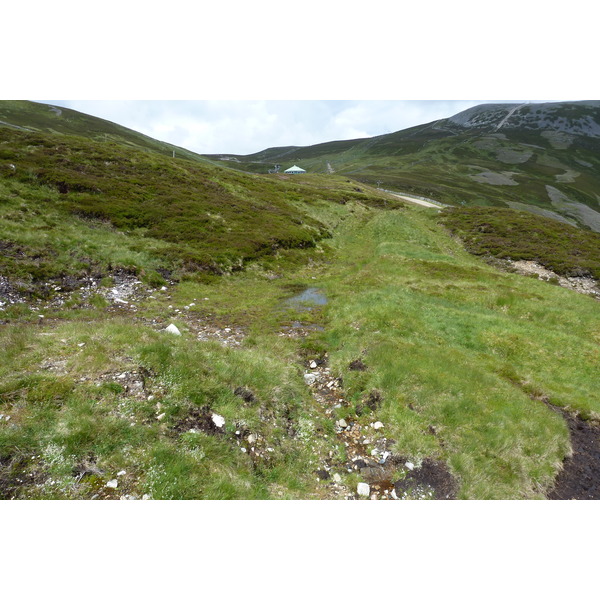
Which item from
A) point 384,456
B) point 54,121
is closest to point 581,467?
point 384,456

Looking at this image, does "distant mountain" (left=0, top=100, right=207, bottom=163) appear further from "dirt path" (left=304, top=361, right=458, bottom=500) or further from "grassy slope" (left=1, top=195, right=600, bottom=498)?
"dirt path" (left=304, top=361, right=458, bottom=500)

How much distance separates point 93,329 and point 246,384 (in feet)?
18.1

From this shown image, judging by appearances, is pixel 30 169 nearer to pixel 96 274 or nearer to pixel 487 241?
pixel 96 274

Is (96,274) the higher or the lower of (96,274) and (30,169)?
the lower

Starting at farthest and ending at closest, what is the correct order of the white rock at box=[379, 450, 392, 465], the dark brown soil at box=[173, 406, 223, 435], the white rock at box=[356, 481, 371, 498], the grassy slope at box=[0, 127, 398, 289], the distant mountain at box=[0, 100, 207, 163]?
the distant mountain at box=[0, 100, 207, 163]
the grassy slope at box=[0, 127, 398, 289]
the white rock at box=[379, 450, 392, 465]
the white rock at box=[356, 481, 371, 498]
the dark brown soil at box=[173, 406, 223, 435]

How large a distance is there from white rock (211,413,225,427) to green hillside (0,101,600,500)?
0.19 feet

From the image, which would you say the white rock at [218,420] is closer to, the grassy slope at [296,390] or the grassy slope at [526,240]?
the grassy slope at [296,390]

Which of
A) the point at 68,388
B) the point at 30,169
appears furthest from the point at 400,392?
the point at 30,169

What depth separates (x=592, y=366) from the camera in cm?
1538

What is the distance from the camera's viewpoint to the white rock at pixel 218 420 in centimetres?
804

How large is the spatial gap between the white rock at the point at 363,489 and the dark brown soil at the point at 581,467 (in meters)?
5.45

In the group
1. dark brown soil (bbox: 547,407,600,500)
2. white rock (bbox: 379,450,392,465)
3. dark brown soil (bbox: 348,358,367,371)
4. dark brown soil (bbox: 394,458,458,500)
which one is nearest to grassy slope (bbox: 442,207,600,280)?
dark brown soil (bbox: 547,407,600,500)

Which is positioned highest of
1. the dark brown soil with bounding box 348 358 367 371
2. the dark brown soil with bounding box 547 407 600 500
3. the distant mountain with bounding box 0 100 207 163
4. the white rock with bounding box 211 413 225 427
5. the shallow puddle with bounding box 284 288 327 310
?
the distant mountain with bounding box 0 100 207 163

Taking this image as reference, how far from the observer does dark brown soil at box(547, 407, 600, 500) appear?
895 cm
